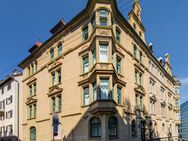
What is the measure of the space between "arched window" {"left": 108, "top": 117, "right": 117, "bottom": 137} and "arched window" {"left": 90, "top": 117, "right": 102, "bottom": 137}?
0.99m

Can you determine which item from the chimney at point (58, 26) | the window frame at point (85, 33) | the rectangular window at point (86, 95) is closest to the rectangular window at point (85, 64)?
the rectangular window at point (86, 95)

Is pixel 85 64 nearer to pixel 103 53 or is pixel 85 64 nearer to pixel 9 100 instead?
pixel 103 53

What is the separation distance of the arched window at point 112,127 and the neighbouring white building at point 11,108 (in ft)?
64.7

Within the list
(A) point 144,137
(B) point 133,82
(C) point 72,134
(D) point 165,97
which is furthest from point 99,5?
(D) point 165,97

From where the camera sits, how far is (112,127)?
21688 millimetres

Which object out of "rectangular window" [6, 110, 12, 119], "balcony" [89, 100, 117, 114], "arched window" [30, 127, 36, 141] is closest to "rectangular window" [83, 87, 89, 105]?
"balcony" [89, 100, 117, 114]

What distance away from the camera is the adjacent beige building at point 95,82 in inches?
841

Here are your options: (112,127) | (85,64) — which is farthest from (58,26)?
(112,127)

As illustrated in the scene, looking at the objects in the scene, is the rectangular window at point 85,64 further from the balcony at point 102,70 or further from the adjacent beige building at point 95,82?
the balcony at point 102,70

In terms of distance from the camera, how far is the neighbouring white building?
1447 inches

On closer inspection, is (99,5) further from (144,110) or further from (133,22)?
(144,110)

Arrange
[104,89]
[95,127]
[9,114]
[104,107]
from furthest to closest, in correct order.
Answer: [9,114]
[95,127]
[104,89]
[104,107]

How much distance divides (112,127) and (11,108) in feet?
78.3

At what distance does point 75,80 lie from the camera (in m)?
24.4
